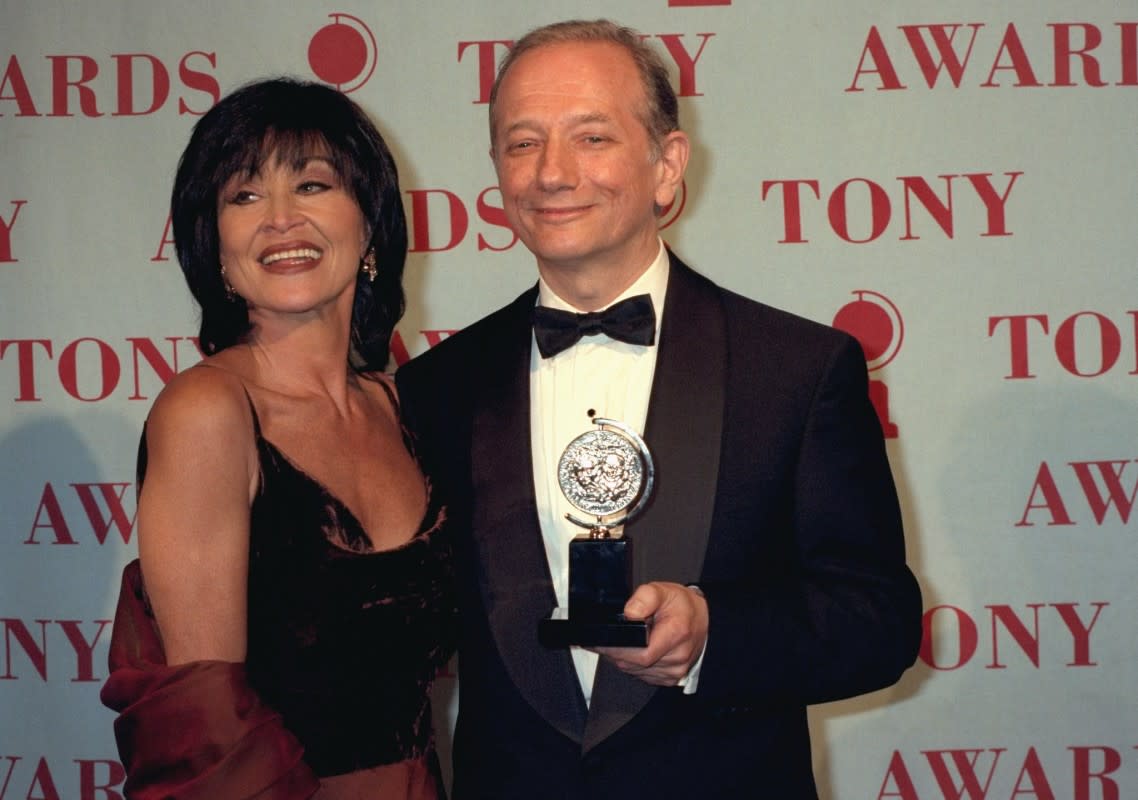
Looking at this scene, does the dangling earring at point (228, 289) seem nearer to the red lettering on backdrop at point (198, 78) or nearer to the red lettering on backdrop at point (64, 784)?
the red lettering on backdrop at point (198, 78)

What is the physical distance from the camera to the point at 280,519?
1889 millimetres

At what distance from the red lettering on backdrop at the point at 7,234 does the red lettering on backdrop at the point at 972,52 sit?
1992 mm

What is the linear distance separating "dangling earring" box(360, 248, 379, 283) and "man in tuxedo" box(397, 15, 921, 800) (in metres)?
0.38

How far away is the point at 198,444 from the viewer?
6.01 ft

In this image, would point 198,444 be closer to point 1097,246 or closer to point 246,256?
point 246,256

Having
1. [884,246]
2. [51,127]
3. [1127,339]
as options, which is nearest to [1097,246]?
[1127,339]

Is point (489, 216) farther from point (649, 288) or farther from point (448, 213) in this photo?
point (649, 288)

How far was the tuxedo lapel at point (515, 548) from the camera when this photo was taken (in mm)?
1735

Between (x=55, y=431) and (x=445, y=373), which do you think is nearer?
(x=445, y=373)

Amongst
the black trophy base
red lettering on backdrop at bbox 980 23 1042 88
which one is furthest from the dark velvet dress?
red lettering on backdrop at bbox 980 23 1042 88

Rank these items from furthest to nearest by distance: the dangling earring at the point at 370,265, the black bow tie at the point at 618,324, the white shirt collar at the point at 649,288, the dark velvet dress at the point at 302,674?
the dangling earring at the point at 370,265 → the white shirt collar at the point at 649,288 → the black bow tie at the point at 618,324 → the dark velvet dress at the point at 302,674

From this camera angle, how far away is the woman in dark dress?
1.77m

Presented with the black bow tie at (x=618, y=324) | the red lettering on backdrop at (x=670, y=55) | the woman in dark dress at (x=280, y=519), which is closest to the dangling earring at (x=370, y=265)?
the woman in dark dress at (x=280, y=519)

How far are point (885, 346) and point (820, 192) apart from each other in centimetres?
39
